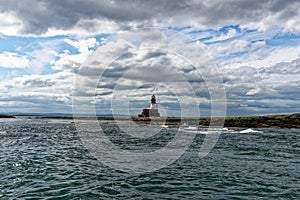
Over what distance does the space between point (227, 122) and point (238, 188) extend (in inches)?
3668

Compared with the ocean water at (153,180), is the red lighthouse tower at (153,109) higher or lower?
higher

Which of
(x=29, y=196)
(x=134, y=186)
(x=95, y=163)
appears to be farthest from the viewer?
(x=95, y=163)

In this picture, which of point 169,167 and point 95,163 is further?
point 95,163

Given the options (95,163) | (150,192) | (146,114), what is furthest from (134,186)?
(146,114)

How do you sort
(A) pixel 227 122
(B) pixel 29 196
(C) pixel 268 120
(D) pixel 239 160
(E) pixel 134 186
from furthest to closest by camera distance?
(A) pixel 227 122 < (C) pixel 268 120 < (D) pixel 239 160 < (E) pixel 134 186 < (B) pixel 29 196

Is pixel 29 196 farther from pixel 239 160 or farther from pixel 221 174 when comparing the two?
pixel 239 160

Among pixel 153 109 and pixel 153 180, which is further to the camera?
pixel 153 109

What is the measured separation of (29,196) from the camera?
14.1m

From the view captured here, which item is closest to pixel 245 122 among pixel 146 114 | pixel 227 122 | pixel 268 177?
pixel 227 122

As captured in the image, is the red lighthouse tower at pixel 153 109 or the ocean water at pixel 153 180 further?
the red lighthouse tower at pixel 153 109

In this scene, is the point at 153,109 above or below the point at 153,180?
above

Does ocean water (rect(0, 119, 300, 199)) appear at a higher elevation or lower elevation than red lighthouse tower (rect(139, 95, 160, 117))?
lower

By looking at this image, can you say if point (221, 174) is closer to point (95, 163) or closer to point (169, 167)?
point (169, 167)

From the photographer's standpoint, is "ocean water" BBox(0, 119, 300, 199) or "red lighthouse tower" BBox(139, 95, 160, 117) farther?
"red lighthouse tower" BBox(139, 95, 160, 117)
